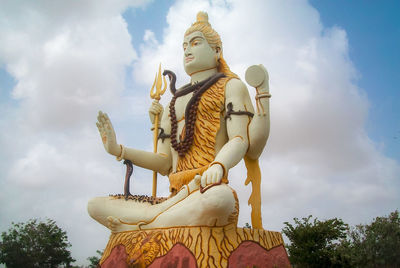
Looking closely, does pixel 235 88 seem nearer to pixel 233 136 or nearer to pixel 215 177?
pixel 233 136

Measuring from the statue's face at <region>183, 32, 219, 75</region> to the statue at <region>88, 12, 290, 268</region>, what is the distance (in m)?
0.02

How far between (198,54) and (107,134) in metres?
1.92

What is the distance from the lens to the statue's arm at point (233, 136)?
4.77 m

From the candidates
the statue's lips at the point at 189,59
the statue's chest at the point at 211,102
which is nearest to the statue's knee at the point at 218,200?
the statue's chest at the point at 211,102

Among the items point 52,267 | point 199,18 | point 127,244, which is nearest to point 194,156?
point 127,244

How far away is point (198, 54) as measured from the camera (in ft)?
21.0

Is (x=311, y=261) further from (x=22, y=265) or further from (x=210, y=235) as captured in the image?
(x=22, y=265)

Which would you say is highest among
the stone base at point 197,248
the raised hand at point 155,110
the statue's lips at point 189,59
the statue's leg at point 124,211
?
the statue's lips at point 189,59

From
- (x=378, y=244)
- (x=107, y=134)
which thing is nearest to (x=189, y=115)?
(x=107, y=134)

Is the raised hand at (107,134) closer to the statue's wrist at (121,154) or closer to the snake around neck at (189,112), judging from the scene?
the statue's wrist at (121,154)

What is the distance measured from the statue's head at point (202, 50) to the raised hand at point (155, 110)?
758mm

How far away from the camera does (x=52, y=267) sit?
1325 cm

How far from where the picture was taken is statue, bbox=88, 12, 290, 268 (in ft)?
15.6

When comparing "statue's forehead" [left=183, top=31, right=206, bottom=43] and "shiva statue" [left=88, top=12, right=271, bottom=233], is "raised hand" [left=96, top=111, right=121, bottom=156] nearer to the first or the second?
"shiva statue" [left=88, top=12, right=271, bottom=233]
